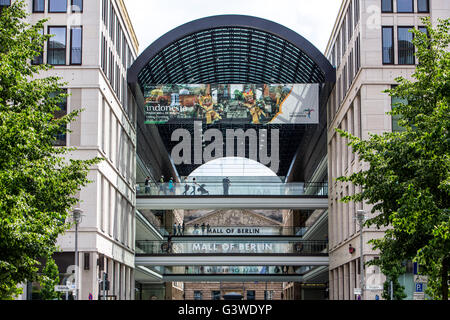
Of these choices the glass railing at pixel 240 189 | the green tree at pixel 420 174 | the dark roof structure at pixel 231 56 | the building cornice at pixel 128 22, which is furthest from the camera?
the glass railing at pixel 240 189

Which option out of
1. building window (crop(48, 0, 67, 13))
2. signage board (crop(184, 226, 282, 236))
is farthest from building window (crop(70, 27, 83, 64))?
signage board (crop(184, 226, 282, 236))

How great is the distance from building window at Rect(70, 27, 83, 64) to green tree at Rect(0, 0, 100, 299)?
65.4ft

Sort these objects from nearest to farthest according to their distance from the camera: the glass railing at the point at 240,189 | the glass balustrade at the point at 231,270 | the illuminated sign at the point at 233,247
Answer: the illuminated sign at the point at 233,247, the glass railing at the point at 240,189, the glass balustrade at the point at 231,270

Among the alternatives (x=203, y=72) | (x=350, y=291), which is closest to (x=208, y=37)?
(x=203, y=72)

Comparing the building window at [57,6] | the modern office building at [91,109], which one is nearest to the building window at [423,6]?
the modern office building at [91,109]

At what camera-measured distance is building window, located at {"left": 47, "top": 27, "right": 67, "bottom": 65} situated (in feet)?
131

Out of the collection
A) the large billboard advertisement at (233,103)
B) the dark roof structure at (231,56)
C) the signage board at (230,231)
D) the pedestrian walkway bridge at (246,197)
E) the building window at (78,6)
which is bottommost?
the signage board at (230,231)

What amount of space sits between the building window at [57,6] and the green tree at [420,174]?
82.6ft

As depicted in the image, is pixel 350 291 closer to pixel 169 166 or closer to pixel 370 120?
pixel 370 120

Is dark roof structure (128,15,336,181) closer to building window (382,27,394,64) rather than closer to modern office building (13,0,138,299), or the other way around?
modern office building (13,0,138,299)

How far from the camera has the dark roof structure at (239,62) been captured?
5031 centimetres

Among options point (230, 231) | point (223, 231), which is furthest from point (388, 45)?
point (223, 231)

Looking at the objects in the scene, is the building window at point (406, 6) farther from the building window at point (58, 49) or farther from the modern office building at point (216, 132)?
the building window at point (58, 49)

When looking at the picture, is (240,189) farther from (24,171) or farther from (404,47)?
(24,171)
